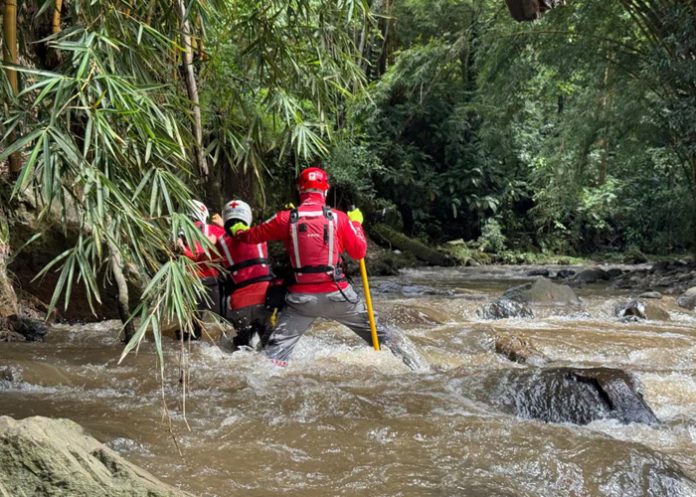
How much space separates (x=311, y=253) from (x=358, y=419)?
1.41 meters

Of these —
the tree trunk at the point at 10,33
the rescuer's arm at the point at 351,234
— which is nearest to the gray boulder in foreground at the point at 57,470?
the tree trunk at the point at 10,33

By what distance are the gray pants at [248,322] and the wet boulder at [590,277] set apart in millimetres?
8447

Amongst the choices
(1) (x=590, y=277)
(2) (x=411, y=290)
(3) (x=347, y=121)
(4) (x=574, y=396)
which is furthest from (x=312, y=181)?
(3) (x=347, y=121)

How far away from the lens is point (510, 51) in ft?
39.2

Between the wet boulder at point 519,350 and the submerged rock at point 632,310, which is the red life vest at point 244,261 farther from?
the submerged rock at point 632,310

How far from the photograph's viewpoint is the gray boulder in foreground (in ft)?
5.40

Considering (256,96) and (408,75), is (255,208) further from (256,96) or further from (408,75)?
(256,96)

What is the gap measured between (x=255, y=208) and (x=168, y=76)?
941cm

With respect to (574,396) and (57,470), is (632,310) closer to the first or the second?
(574,396)

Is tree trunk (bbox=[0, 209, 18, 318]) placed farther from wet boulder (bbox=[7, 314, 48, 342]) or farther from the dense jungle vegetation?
the dense jungle vegetation

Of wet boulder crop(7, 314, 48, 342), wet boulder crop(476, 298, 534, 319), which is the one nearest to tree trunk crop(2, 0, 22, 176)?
wet boulder crop(7, 314, 48, 342)

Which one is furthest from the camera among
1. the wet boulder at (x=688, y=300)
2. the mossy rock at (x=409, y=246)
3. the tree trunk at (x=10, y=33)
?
the mossy rock at (x=409, y=246)

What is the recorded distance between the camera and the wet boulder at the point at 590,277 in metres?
12.3

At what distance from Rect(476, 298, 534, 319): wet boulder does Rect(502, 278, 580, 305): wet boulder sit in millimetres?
619
